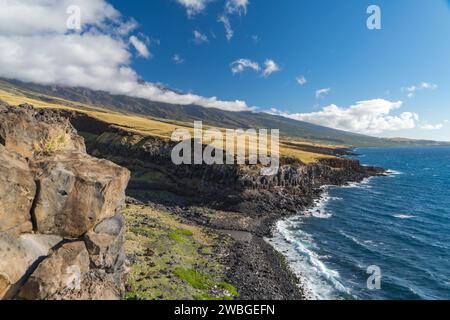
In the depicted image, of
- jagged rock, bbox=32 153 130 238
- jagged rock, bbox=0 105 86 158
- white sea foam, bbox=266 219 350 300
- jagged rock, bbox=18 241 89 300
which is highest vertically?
jagged rock, bbox=0 105 86 158

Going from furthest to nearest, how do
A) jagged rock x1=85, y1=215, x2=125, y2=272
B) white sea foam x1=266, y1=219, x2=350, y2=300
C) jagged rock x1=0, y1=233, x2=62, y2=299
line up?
white sea foam x1=266, y1=219, x2=350, y2=300 → jagged rock x1=85, y1=215, x2=125, y2=272 → jagged rock x1=0, y1=233, x2=62, y2=299

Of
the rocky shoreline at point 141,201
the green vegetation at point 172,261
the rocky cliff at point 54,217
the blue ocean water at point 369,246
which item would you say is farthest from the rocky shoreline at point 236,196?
the rocky cliff at point 54,217

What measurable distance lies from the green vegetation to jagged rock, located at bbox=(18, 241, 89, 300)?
1044 cm

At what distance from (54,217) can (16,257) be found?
162 inches

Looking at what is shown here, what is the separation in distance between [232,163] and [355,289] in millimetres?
53201

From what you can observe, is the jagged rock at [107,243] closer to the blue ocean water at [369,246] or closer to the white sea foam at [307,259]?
the white sea foam at [307,259]

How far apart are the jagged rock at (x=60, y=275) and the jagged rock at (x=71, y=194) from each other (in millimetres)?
1914

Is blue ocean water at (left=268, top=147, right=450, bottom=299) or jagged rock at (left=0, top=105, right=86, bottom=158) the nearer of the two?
jagged rock at (left=0, top=105, right=86, bottom=158)

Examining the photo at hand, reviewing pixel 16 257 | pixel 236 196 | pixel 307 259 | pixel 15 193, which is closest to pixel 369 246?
pixel 307 259

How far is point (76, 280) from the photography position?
24.1m

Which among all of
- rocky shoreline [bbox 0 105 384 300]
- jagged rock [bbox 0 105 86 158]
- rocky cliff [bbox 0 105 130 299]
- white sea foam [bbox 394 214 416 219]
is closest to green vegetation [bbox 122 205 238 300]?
rocky shoreline [bbox 0 105 384 300]

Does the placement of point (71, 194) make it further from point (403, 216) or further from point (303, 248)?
point (403, 216)

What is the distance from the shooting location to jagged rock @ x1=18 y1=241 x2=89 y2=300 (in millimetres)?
21516

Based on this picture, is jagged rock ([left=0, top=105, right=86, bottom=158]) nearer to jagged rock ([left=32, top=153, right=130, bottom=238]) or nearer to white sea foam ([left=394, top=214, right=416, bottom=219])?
jagged rock ([left=32, top=153, right=130, bottom=238])
